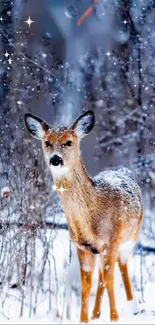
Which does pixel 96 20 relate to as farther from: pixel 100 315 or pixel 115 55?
pixel 100 315

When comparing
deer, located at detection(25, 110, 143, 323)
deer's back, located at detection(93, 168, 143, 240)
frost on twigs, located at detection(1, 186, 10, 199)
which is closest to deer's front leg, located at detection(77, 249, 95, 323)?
deer, located at detection(25, 110, 143, 323)

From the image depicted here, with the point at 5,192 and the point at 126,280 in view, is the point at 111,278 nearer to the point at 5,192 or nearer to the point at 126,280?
the point at 126,280

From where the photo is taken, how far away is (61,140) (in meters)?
5.23

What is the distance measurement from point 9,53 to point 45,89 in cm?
173

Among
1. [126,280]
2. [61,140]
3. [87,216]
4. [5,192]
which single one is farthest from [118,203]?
Answer: [5,192]

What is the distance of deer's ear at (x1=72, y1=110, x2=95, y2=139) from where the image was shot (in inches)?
214

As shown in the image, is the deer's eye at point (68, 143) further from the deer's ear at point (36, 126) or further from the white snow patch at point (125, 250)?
the white snow patch at point (125, 250)

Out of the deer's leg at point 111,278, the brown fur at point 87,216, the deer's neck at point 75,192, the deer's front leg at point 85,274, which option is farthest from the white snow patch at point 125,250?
the deer's neck at point 75,192

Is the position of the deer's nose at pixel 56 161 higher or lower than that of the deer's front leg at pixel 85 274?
higher

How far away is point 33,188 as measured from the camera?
274 inches

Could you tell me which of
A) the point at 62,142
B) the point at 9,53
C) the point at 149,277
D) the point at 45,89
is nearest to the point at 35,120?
the point at 62,142

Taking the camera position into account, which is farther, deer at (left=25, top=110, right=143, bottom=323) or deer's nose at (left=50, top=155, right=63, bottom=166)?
deer at (left=25, top=110, right=143, bottom=323)

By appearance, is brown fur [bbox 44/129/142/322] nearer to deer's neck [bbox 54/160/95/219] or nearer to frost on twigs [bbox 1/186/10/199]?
deer's neck [bbox 54/160/95/219]

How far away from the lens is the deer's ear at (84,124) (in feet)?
17.8
